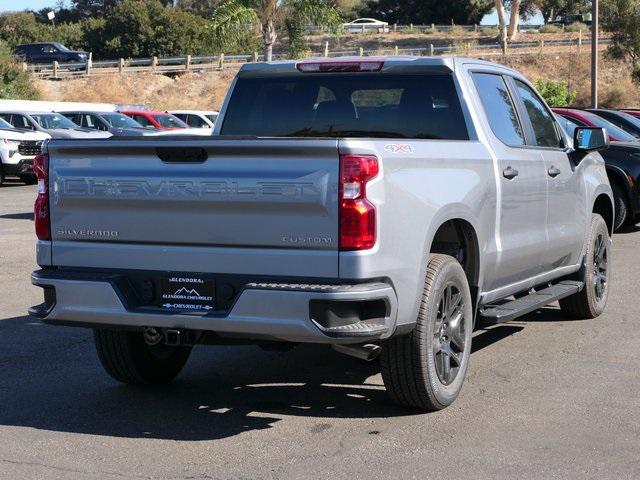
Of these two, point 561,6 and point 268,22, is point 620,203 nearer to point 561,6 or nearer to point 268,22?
point 268,22

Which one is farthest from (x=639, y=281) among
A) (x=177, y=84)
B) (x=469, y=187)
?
(x=177, y=84)

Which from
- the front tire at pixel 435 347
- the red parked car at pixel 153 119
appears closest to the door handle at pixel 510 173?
the front tire at pixel 435 347

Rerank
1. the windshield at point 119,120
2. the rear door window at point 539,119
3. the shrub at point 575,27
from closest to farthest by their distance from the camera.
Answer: the rear door window at point 539,119, the windshield at point 119,120, the shrub at point 575,27

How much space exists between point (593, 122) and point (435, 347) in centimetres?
1157

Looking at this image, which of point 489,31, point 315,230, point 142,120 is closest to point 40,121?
point 142,120

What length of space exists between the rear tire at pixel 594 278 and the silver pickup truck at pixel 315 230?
5.53ft

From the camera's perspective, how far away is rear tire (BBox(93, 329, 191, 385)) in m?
6.91

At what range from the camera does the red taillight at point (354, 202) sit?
5543 mm

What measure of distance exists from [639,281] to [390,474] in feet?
22.7

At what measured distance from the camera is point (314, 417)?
6.36 meters

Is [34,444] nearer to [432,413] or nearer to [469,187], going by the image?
[432,413]

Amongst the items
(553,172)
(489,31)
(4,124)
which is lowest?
(4,124)

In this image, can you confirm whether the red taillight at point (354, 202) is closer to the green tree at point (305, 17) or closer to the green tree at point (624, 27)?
the green tree at point (305, 17)

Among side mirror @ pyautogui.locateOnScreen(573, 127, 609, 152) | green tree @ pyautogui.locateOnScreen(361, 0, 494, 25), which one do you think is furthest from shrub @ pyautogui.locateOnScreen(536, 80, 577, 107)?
green tree @ pyautogui.locateOnScreen(361, 0, 494, 25)
